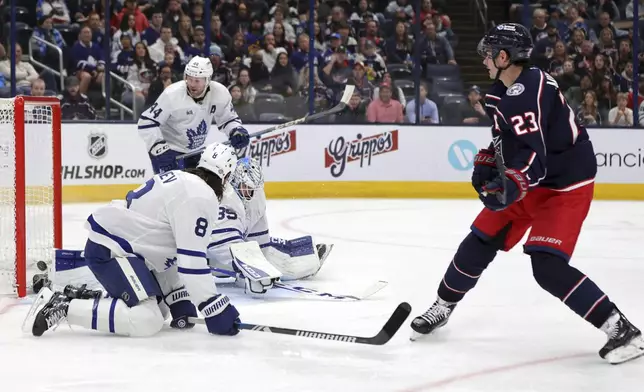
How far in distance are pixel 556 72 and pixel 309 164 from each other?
263cm

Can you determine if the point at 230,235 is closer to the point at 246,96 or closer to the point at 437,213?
the point at 437,213

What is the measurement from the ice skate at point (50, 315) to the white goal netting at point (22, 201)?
787mm

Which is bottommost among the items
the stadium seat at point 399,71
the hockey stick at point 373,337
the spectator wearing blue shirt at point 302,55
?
the stadium seat at point 399,71

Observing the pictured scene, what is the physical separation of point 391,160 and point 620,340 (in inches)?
243

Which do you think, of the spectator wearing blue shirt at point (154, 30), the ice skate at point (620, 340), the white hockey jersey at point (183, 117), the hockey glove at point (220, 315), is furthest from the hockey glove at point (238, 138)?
the spectator wearing blue shirt at point (154, 30)

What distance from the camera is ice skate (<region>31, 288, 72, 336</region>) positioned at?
362 centimetres

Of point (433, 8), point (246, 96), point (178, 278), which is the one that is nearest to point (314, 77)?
point (246, 96)

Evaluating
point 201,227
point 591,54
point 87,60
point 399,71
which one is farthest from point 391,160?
point 201,227

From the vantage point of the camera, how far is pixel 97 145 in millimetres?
8648

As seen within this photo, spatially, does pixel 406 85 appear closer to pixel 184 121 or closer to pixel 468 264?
pixel 184 121

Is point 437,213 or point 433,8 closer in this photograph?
point 437,213

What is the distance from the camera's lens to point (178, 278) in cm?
381

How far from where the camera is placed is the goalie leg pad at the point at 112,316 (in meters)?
3.61

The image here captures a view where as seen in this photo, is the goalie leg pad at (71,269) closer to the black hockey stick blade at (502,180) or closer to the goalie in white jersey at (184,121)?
the goalie in white jersey at (184,121)
